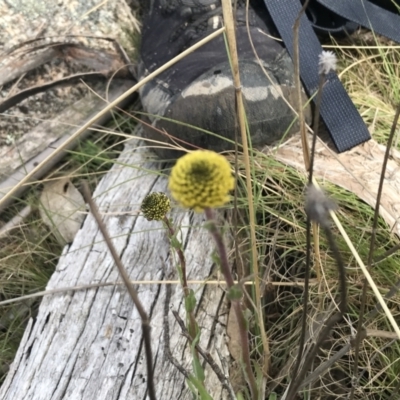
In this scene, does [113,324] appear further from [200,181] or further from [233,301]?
[200,181]

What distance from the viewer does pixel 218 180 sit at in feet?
1.34

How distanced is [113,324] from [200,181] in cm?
62

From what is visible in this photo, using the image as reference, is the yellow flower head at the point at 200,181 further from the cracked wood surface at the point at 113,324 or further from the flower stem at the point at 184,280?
the cracked wood surface at the point at 113,324

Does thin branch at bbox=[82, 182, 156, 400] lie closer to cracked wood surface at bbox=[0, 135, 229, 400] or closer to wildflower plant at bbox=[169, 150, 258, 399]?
wildflower plant at bbox=[169, 150, 258, 399]

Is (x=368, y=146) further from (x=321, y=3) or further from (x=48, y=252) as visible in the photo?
(x=48, y=252)

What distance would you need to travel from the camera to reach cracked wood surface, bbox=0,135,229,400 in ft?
2.87

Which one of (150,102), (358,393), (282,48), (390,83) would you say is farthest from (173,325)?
(390,83)

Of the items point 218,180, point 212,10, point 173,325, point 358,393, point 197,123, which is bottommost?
point 358,393

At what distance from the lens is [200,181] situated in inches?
15.9

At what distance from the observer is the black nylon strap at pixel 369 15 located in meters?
1.24

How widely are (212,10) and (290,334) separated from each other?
2.38 feet

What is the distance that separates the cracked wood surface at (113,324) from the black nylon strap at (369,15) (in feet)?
1.82

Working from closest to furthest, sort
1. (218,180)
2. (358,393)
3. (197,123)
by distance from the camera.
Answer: (218,180) → (358,393) → (197,123)

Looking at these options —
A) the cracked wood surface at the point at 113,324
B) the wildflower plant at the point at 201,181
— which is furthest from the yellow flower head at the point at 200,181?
the cracked wood surface at the point at 113,324
